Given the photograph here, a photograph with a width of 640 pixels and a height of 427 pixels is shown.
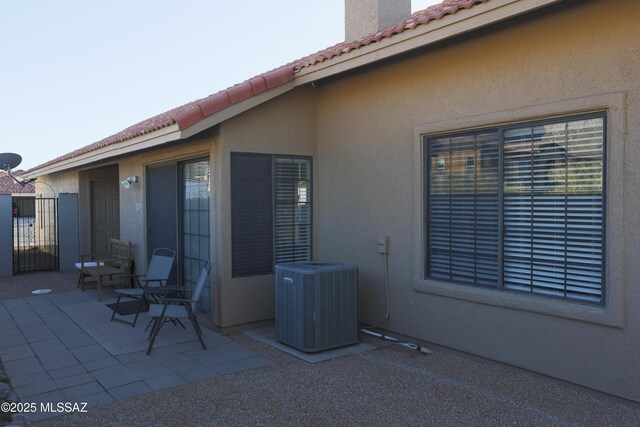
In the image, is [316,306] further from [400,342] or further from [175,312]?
[175,312]

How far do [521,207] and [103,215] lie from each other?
11.2 m

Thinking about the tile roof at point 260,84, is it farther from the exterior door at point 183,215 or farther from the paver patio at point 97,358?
the paver patio at point 97,358

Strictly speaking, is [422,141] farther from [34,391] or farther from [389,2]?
[34,391]

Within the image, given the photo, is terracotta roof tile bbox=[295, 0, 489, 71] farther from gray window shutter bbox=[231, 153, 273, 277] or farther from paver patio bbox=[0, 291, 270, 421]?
Result: paver patio bbox=[0, 291, 270, 421]

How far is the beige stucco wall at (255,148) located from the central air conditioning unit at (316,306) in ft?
2.75

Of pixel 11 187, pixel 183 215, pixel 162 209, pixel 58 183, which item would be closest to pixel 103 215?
pixel 58 183

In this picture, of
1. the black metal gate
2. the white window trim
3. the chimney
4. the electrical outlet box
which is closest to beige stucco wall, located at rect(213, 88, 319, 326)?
the chimney

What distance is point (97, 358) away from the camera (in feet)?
18.3

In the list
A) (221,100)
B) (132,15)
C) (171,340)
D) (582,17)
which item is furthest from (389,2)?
(132,15)

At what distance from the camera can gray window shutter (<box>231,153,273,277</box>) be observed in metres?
→ 6.66

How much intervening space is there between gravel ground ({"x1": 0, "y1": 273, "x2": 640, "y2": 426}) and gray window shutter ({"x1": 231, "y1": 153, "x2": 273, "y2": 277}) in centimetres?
169

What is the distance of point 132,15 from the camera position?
1363 centimetres

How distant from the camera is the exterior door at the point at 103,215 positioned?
13.2 meters

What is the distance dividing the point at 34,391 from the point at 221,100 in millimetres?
3546
